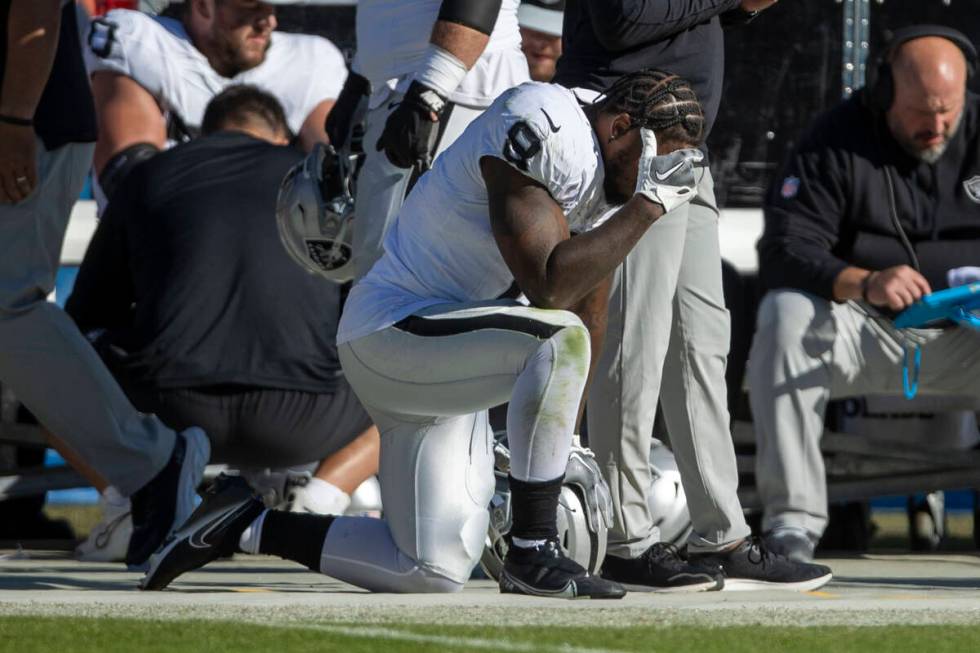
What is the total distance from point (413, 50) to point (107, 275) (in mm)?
1494

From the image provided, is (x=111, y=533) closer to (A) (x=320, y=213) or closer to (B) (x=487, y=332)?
(A) (x=320, y=213)

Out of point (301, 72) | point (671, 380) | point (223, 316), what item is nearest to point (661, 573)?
point (671, 380)

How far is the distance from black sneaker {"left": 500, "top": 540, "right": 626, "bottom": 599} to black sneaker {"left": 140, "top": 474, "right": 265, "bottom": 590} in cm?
66

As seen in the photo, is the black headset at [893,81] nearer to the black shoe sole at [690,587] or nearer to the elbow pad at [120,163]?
the black shoe sole at [690,587]

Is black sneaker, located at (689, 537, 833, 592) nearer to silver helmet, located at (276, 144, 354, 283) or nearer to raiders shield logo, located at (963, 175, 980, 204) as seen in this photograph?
silver helmet, located at (276, 144, 354, 283)

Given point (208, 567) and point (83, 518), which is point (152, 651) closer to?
point (208, 567)

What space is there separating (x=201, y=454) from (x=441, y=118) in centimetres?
118

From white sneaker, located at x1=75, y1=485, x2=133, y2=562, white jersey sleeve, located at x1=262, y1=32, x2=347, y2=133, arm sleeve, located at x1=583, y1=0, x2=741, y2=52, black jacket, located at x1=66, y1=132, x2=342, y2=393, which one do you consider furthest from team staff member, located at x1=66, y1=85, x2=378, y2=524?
arm sleeve, located at x1=583, y1=0, x2=741, y2=52

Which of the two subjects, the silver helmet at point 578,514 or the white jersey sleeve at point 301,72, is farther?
the white jersey sleeve at point 301,72

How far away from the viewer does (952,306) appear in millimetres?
5691

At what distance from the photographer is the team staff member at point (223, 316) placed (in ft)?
19.6

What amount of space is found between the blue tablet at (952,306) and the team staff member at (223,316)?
5.34 feet

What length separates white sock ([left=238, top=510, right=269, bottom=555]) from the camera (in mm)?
4637

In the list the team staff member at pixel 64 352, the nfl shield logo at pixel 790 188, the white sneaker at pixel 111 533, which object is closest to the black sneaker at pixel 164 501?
the team staff member at pixel 64 352
